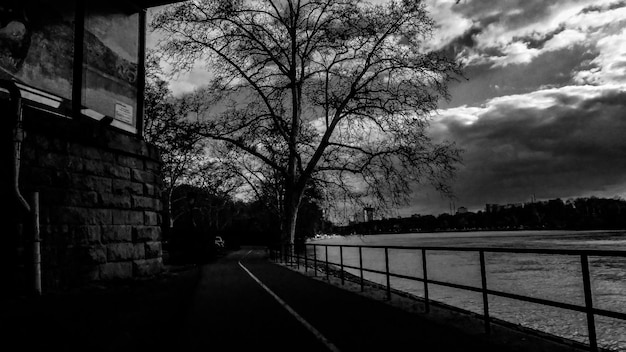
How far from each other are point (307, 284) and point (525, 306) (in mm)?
13343

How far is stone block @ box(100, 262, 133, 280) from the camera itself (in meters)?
8.07

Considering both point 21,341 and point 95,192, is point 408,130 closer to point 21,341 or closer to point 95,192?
point 95,192

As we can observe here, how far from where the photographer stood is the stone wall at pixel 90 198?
6977mm

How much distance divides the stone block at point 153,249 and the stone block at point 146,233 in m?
0.10

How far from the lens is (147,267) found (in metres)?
9.41

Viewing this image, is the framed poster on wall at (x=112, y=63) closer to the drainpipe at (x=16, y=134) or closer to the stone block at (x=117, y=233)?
the drainpipe at (x=16, y=134)

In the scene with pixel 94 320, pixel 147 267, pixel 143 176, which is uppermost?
pixel 143 176

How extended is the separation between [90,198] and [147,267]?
2.17 m

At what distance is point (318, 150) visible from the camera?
79.2 ft

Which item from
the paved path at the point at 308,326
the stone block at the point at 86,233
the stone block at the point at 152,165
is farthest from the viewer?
the stone block at the point at 152,165

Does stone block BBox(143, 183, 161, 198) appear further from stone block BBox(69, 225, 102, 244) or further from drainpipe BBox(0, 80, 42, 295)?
drainpipe BBox(0, 80, 42, 295)

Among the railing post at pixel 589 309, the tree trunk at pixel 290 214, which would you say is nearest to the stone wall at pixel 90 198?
the railing post at pixel 589 309

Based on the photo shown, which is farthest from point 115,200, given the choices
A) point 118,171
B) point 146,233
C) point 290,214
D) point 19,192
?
point 290,214

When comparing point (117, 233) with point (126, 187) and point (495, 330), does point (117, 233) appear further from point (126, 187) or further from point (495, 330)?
point (495, 330)
